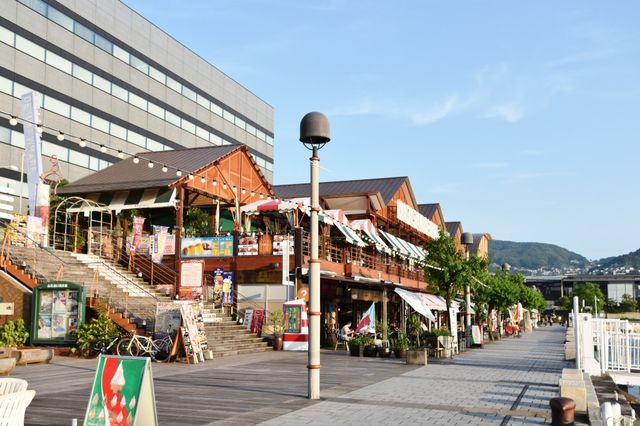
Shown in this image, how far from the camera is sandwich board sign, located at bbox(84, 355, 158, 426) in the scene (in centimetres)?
718

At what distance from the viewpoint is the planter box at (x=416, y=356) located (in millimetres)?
21094

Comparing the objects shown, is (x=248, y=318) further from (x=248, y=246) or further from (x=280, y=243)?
(x=280, y=243)

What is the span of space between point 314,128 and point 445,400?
5.97 meters

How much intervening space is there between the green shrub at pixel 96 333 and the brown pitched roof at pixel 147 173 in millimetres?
9131

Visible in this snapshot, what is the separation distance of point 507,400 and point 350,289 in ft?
76.8

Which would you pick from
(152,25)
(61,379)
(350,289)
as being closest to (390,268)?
(350,289)

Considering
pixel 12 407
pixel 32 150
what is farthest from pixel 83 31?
pixel 12 407

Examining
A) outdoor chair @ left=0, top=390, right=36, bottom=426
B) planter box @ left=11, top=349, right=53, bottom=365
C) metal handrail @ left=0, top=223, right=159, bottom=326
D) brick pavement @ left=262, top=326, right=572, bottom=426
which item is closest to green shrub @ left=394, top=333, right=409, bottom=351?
brick pavement @ left=262, top=326, right=572, bottom=426

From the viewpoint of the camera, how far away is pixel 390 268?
42688 mm

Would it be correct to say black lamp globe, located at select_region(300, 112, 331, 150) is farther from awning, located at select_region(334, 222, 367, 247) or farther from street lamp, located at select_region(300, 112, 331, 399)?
awning, located at select_region(334, 222, 367, 247)

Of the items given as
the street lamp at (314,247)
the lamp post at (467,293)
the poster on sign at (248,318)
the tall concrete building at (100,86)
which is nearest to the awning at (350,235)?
the lamp post at (467,293)

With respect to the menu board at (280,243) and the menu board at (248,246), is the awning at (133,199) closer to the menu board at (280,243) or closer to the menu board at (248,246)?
the menu board at (248,246)

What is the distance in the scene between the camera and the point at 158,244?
2992 centimetres

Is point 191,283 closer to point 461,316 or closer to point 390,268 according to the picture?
point 390,268
